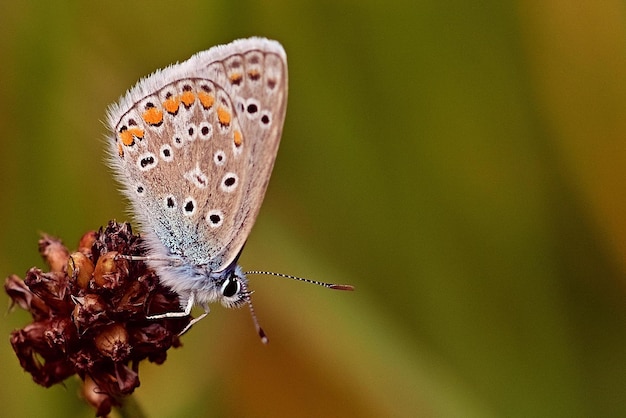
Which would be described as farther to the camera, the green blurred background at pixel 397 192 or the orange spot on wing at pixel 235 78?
the green blurred background at pixel 397 192

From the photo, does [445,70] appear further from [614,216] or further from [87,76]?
[87,76]

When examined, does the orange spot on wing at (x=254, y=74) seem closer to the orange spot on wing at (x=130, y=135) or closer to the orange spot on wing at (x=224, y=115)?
the orange spot on wing at (x=224, y=115)

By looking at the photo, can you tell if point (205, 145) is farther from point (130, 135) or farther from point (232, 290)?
point (232, 290)

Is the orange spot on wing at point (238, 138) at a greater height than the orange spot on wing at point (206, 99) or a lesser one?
lesser

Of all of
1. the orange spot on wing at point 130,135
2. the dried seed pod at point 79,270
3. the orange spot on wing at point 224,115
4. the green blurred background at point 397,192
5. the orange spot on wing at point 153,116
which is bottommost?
the green blurred background at point 397,192

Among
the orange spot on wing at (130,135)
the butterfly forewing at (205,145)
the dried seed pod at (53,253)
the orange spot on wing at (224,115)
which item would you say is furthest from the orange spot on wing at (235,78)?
the dried seed pod at (53,253)

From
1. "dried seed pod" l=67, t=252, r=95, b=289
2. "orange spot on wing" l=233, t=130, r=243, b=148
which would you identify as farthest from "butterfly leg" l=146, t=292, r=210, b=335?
"orange spot on wing" l=233, t=130, r=243, b=148
